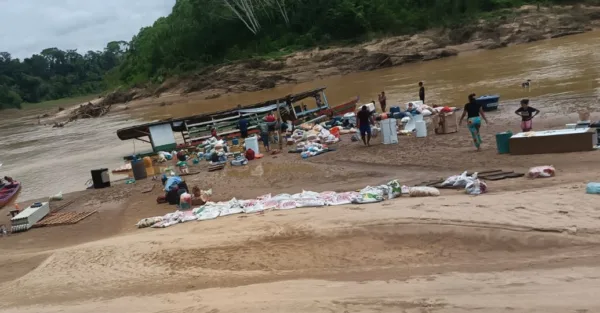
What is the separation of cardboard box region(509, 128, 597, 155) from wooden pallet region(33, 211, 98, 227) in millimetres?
10898

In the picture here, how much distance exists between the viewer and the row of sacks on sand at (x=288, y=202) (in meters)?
10.4

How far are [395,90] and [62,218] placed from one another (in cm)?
2292

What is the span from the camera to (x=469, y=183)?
Result: 9.97 m

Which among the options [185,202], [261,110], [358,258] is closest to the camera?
[358,258]

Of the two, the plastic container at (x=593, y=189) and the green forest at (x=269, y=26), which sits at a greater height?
the green forest at (x=269, y=26)

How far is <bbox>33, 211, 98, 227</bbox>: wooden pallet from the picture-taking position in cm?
1384

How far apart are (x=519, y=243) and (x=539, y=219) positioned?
659 millimetres

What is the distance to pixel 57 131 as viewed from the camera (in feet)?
150

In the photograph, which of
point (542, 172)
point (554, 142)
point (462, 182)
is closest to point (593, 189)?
point (542, 172)

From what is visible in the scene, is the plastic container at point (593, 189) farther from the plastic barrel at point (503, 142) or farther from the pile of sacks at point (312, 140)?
the pile of sacks at point (312, 140)

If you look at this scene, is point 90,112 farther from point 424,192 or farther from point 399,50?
point 424,192

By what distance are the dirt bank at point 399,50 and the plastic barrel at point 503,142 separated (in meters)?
37.7

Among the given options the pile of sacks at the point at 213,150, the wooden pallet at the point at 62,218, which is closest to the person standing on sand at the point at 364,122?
the pile of sacks at the point at 213,150

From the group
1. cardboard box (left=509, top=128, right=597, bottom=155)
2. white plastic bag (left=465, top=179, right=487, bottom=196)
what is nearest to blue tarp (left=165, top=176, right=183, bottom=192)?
white plastic bag (left=465, top=179, right=487, bottom=196)
